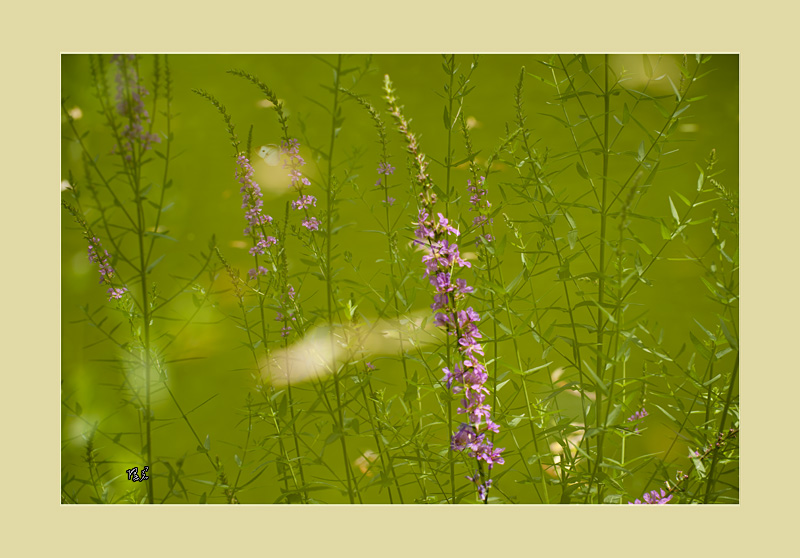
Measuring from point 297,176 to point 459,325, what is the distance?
1.91 feet

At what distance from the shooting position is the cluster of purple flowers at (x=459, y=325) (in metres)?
0.94

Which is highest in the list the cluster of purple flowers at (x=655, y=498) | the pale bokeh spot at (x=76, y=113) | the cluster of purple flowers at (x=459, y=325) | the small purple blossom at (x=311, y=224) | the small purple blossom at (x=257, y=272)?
the pale bokeh spot at (x=76, y=113)

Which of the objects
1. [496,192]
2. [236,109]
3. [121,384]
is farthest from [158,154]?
[496,192]

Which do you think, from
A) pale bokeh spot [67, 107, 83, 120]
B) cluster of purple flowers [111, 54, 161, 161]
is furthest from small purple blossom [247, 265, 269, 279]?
pale bokeh spot [67, 107, 83, 120]

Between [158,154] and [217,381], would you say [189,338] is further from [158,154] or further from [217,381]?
[158,154]

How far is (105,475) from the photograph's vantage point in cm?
139

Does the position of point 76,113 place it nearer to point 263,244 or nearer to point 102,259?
point 102,259

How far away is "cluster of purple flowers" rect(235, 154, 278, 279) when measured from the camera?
1.27 metres

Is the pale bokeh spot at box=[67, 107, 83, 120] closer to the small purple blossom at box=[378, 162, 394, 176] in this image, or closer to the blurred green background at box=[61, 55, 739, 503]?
the blurred green background at box=[61, 55, 739, 503]

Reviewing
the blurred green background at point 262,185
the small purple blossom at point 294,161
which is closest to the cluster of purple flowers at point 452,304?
the blurred green background at point 262,185

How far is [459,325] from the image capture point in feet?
3.15

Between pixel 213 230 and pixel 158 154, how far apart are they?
308mm

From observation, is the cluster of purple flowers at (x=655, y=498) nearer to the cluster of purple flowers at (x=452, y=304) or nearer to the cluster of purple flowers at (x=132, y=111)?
the cluster of purple flowers at (x=452, y=304)

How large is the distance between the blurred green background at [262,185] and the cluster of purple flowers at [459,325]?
0.33 m
